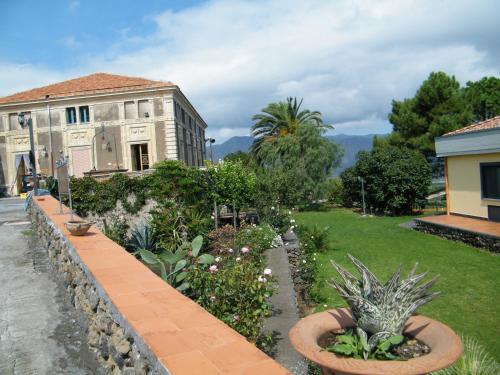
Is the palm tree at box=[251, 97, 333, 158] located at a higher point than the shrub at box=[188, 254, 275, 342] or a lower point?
higher

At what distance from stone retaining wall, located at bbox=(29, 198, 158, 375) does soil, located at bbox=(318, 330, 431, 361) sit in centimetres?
138

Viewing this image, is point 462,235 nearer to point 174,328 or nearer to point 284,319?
point 284,319

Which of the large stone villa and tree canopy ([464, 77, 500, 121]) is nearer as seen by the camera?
the large stone villa

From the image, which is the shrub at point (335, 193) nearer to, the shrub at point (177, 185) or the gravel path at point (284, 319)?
the shrub at point (177, 185)

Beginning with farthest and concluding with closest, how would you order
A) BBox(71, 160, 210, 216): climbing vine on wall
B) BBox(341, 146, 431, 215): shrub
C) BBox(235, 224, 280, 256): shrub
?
BBox(341, 146, 431, 215): shrub
BBox(71, 160, 210, 216): climbing vine on wall
BBox(235, 224, 280, 256): shrub

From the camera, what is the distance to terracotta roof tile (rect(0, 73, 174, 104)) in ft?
108

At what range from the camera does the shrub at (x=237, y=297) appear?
548 cm

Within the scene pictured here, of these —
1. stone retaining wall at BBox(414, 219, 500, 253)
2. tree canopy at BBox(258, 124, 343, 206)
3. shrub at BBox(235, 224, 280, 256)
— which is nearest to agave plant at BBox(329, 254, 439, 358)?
shrub at BBox(235, 224, 280, 256)

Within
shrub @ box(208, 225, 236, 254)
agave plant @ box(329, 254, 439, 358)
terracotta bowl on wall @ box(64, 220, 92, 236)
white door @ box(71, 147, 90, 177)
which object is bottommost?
shrub @ box(208, 225, 236, 254)

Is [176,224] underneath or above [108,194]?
underneath

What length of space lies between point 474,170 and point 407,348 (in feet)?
59.9

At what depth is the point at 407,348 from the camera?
3246mm

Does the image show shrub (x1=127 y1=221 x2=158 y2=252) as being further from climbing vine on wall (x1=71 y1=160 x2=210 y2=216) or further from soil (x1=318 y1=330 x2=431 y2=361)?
soil (x1=318 y1=330 x2=431 y2=361)

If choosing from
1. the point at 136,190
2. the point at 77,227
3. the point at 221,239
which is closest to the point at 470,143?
the point at 221,239
